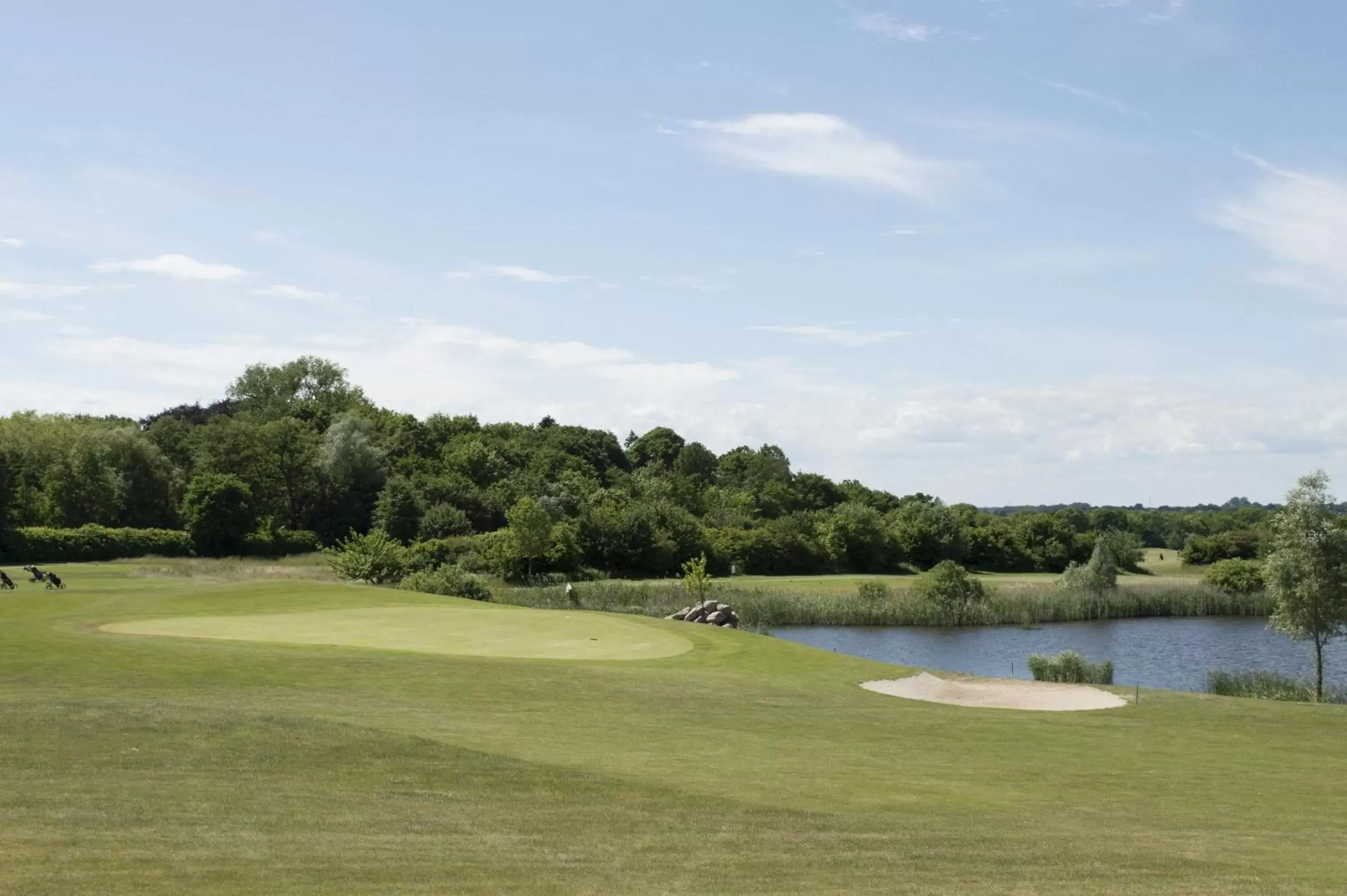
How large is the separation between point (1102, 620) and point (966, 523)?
47.4 m

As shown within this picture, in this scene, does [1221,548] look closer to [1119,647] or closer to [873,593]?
[873,593]

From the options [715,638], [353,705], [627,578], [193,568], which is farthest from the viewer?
[627,578]

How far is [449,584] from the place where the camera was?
53.6 metres

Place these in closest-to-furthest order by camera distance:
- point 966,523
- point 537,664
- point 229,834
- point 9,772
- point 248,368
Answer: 1. point 229,834
2. point 9,772
3. point 537,664
4. point 966,523
5. point 248,368

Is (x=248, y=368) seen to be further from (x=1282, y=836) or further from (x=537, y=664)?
(x=1282, y=836)

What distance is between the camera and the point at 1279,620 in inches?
1375

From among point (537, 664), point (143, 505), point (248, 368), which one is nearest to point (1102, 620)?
point (537, 664)

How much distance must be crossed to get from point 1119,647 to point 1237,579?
20.6 metres

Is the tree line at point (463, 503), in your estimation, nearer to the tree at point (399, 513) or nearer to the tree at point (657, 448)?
the tree at point (399, 513)

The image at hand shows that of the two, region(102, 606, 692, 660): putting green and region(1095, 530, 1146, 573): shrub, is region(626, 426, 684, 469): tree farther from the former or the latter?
region(102, 606, 692, 660): putting green

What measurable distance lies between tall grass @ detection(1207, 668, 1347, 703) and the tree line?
41006 mm

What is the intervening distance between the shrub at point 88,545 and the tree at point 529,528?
22.9 metres

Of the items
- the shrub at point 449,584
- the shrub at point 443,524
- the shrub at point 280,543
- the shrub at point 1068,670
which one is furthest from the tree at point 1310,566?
the shrub at point 280,543

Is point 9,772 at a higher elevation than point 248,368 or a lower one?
lower
